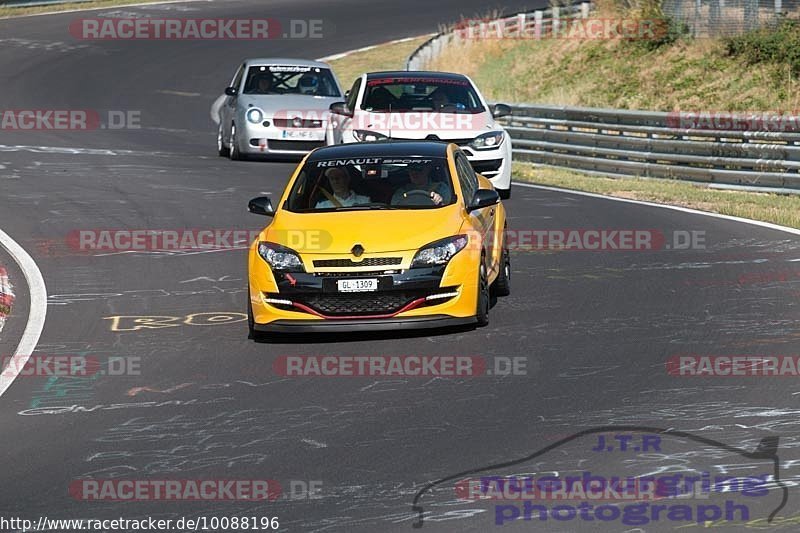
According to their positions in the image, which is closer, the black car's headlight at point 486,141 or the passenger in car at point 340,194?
the passenger in car at point 340,194

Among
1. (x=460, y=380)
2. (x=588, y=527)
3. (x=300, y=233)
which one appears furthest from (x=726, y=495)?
(x=300, y=233)

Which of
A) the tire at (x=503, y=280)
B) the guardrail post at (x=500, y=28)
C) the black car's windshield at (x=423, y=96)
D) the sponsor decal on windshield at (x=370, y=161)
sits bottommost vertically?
the tire at (x=503, y=280)

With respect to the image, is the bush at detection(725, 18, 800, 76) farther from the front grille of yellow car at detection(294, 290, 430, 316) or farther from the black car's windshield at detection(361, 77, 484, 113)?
the front grille of yellow car at detection(294, 290, 430, 316)

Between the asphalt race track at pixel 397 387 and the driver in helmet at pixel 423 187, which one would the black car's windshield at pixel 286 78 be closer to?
the asphalt race track at pixel 397 387

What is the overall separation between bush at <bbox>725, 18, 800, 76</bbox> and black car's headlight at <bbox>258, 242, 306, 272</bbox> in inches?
865

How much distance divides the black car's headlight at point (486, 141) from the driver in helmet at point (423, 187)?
7.34 m

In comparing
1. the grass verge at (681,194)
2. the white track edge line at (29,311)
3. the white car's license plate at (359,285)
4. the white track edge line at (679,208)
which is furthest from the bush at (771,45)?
the white car's license plate at (359,285)

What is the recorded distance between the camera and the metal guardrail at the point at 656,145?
21.7 meters

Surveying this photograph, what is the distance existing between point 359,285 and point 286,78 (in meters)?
16.6

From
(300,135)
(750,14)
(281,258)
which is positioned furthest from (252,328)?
(750,14)

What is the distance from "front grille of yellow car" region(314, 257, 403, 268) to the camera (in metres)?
11.9

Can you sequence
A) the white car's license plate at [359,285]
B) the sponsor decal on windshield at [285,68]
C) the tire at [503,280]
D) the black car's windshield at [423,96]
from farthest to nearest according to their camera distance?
the sponsor decal on windshield at [285,68] → the black car's windshield at [423,96] → the tire at [503,280] → the white car's license plate at [359,285]

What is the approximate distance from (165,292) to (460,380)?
15.9 feet

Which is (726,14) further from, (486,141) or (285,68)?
(486,141)
